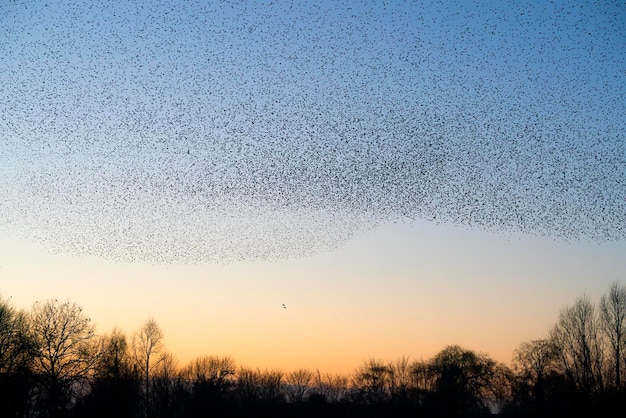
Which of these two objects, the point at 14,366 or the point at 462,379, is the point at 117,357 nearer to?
the point at 14,366

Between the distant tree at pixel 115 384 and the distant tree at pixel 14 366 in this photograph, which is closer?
the distant tree at pixel 14 366

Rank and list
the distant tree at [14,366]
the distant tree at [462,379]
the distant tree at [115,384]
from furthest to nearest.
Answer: the distant tree at [462,379]
the distant tree at [115,384]
the distant tree at [14,366]

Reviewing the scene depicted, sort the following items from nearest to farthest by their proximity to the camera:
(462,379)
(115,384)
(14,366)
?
(14,366)
(115,384)
(462,379)

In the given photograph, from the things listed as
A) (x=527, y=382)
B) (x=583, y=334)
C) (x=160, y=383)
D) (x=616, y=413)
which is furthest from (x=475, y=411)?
(x=160, y=383)

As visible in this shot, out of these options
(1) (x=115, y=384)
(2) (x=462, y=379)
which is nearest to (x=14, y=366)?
(1) (x=115, y=384)

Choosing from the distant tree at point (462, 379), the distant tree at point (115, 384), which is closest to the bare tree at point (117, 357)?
the distant tree at point (115, 384)

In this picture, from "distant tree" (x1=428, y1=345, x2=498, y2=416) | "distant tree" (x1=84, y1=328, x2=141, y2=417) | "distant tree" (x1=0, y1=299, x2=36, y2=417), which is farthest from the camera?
"distant tree" (x1=428, y1=345, x2=498, y2=416)

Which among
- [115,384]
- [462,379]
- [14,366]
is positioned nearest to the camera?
[14,366]

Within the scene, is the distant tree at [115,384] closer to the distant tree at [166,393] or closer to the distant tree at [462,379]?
the distant tree at [166,393]

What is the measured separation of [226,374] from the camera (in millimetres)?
83062

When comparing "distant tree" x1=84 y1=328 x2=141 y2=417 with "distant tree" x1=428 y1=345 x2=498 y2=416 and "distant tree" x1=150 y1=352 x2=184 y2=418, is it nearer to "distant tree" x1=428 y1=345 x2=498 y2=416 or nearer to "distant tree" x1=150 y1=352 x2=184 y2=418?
"distant tree" x1=150 y1=352 x2=184 y2=418

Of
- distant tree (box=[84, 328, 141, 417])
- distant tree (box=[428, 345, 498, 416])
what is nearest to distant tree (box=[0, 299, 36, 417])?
distant tree (box=[84, 328, 141, 417])

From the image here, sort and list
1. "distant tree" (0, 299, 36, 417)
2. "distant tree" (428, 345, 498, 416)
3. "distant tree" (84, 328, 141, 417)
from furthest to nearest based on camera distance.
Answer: "distant tree" (428, 345, 498, 416) < "distant tree" (84, 328, 141, 417) < "distant tree" (0, 299, 36, 417)

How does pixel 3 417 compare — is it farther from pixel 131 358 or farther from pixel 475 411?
pixel 475 411
